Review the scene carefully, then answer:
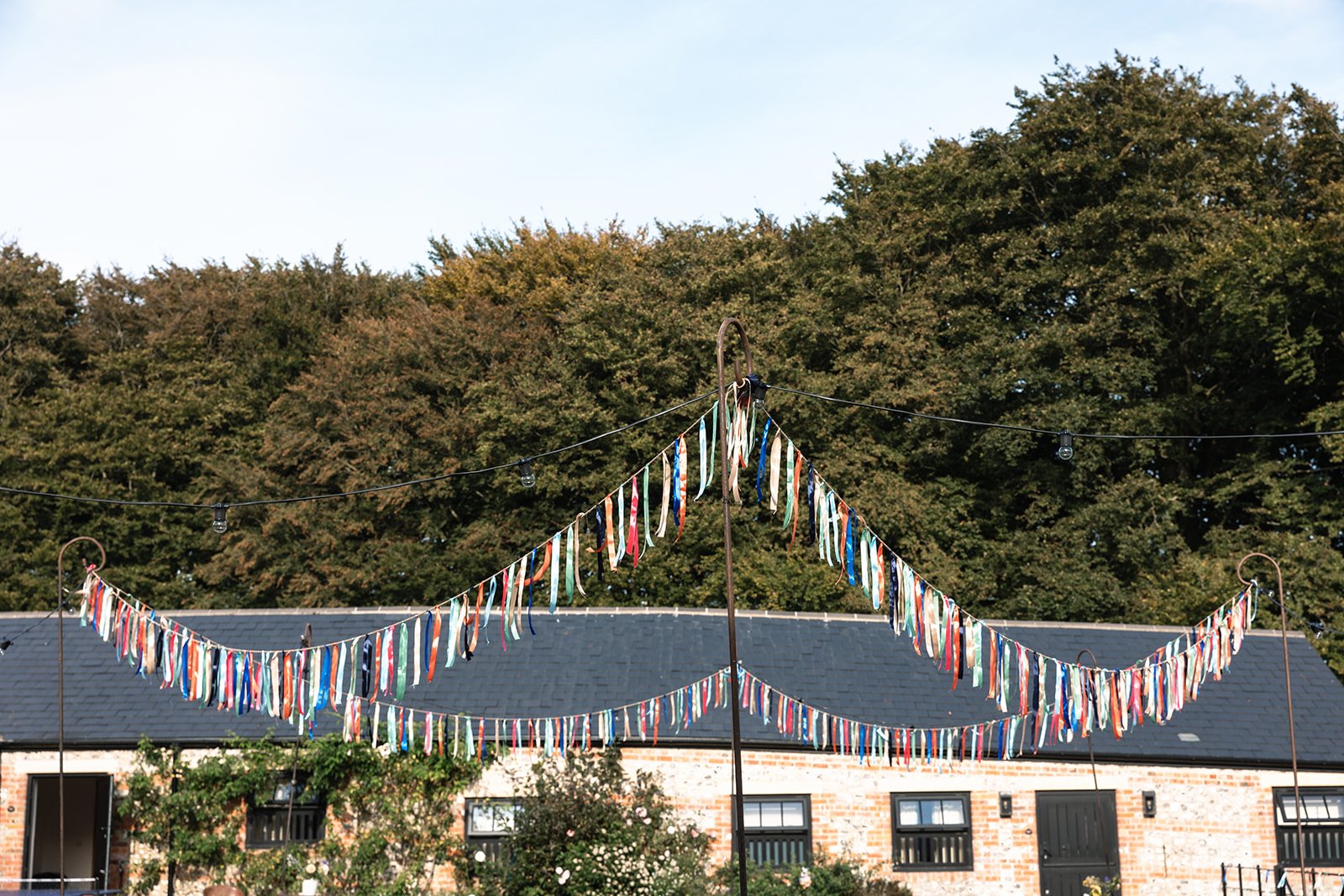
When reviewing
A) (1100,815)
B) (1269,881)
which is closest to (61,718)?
(1100,815)

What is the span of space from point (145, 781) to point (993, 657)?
32.7 feet

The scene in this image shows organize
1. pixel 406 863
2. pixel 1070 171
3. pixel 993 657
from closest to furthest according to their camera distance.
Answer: pixel 993 657, pixel 406 863, pixel 1070 171

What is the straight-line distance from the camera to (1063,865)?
666 inches

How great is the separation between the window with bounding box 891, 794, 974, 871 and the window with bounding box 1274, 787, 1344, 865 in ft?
12.6

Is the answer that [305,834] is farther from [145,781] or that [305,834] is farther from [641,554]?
[641,554]

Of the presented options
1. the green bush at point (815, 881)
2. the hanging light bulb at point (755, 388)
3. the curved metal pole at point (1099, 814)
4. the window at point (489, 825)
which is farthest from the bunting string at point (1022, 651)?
the window at point (489, 825)

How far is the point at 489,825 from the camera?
1681 cm

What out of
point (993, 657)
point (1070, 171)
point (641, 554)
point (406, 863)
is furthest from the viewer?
point (1070, 171)

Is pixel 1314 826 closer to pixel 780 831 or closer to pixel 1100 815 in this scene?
pixel 1100 815

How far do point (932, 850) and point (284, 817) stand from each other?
7.79m

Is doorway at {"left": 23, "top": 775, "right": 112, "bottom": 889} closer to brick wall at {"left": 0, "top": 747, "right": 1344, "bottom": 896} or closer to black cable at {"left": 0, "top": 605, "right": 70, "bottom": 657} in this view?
black cable at {"left": 0, "top": 605, "right": 70, "bottom": 657}

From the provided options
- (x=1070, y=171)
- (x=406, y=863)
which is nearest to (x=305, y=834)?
(x=406, y=863)

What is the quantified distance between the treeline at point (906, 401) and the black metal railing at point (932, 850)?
10519 millimetres

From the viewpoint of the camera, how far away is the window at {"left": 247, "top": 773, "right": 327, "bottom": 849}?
1688cm
